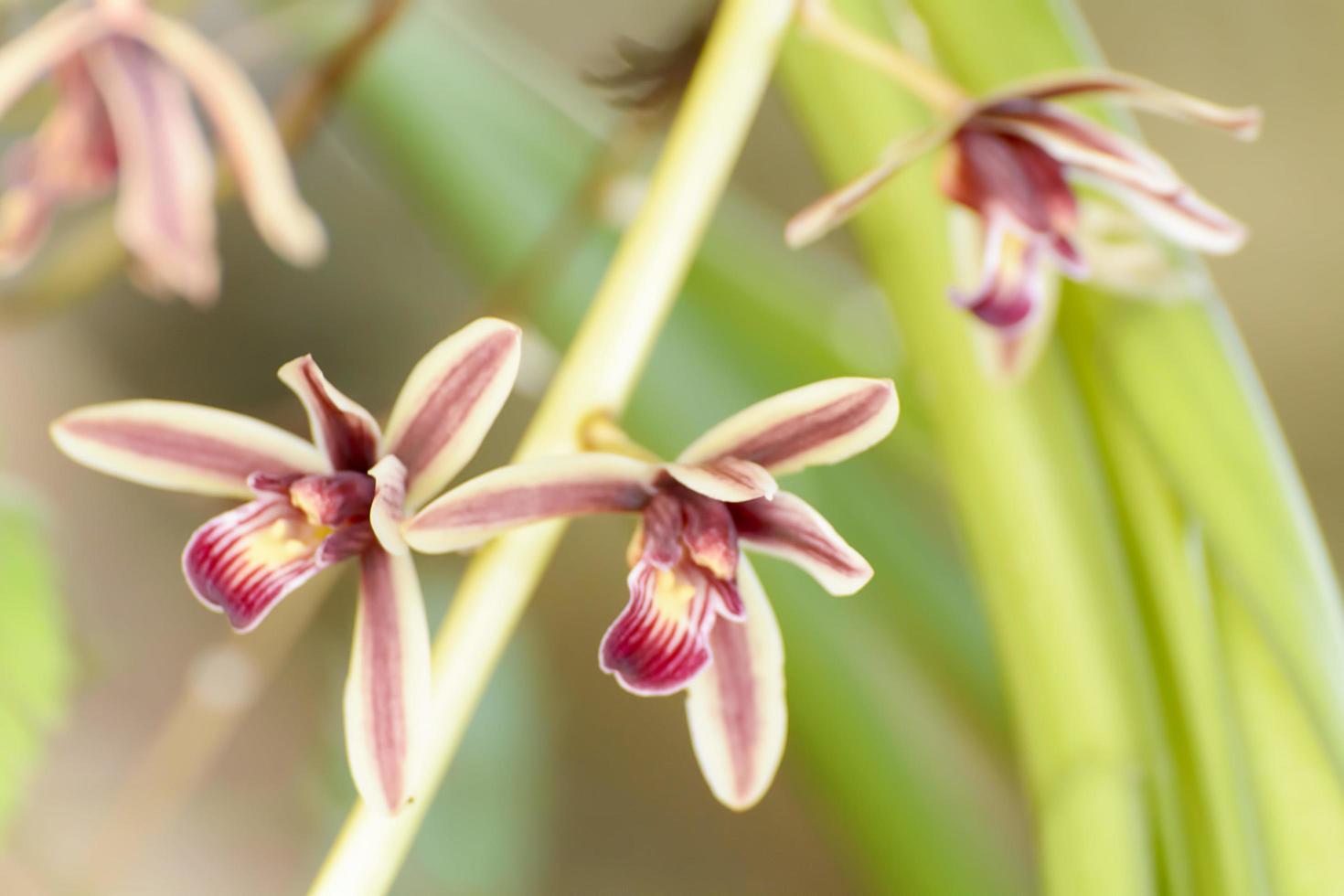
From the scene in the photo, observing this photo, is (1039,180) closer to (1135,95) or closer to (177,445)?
(1135,95)

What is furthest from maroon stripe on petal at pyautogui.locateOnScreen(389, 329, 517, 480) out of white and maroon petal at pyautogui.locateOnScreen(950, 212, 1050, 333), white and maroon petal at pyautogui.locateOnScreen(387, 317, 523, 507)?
white and maroon petal at pyautogui.locateOnScreen(950, 212, 1050, 333)

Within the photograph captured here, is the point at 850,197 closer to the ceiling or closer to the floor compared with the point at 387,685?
closer to the ceiling

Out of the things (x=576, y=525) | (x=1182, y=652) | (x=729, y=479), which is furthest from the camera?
(x=576, y=525)

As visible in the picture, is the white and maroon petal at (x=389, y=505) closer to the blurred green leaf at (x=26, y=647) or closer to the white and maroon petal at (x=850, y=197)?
the white and maroon petal at (x=850, y=197)

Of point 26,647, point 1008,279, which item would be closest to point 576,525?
point 26,647

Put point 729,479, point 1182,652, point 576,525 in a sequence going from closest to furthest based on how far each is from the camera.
Result: 1. point 729,479
2. point 1182,652
3. point 576,525

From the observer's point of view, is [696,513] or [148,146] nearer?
[696,513]

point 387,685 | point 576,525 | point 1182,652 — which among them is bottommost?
point 387,685

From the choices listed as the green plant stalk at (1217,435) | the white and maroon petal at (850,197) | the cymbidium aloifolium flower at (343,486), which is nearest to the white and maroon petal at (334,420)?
the cymbidium aloifolium flower at (343,486)
